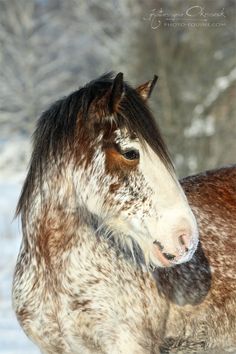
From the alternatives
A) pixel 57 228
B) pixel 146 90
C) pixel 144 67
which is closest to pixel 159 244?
pixel 57 228

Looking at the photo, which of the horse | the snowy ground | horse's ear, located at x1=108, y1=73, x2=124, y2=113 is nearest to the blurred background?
the snowy ground

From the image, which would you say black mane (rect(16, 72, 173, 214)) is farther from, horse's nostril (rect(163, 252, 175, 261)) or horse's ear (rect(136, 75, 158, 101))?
horse's nostril (rect(163, 252, 175, 261))

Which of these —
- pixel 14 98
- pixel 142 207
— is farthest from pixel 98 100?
pixel 14 98

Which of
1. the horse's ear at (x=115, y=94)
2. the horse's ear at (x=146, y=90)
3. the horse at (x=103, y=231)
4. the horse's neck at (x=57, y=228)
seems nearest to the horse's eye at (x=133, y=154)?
the horse at (x=103, y=231)

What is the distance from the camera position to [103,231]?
4.45 metres

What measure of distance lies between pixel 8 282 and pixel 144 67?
12445mm

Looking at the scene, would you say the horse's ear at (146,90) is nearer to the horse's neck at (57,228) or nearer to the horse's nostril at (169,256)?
the horse's neck at (57,228)

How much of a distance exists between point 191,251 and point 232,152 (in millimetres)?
16017

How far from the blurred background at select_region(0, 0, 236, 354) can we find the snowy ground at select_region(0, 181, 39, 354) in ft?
0.26

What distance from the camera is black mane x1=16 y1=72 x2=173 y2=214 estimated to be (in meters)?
4.25

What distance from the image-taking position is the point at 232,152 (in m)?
19.9

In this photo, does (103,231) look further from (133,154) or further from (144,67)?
(144,67)

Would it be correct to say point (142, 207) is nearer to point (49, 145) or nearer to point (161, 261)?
point (161, 261)

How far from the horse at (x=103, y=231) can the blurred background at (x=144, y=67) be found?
8.51 meters
